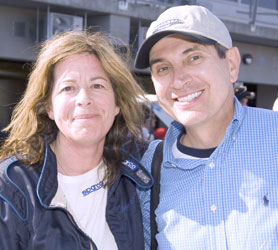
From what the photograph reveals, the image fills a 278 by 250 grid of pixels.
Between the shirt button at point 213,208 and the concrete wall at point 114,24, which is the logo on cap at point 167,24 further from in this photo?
the concrete wall at point 114,24

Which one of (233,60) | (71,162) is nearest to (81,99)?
(71,162)

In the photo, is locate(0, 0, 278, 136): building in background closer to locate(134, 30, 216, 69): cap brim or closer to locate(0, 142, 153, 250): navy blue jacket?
locate(134, 30, 216, 69): cap brim

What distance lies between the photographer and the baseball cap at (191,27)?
6.92 ft

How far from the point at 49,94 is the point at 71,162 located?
43 cm

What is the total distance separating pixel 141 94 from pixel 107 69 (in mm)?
507

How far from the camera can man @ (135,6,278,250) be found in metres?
1.94

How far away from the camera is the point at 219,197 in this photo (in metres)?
2.00

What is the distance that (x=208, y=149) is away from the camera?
2.22 m

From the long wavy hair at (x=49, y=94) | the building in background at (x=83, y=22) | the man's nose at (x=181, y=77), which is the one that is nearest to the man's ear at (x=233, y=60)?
the man's nose at (x=181, y=77)

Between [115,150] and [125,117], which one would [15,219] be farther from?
[125,117]

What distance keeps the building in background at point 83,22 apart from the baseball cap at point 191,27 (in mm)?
5599

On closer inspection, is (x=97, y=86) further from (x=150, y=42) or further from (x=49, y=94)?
(x=150, y=42)

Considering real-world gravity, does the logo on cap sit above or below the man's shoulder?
above

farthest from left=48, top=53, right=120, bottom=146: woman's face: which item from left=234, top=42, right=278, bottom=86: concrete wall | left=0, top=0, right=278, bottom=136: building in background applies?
left=234, top=42, right=278, bottom=86: concrete wall
